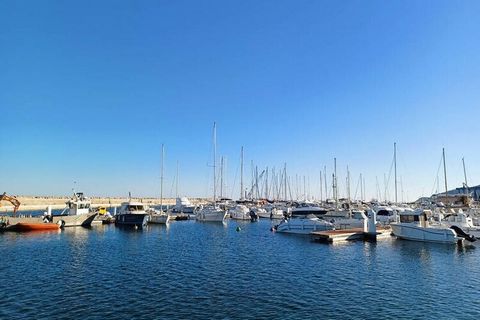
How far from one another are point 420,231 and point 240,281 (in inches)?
1165

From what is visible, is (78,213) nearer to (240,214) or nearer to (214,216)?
(214,216)

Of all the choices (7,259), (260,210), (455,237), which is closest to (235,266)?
(7,259)

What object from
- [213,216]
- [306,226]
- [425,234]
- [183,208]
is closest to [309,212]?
[306,226]

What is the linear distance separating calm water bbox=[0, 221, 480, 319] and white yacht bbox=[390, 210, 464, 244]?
2.97 metres

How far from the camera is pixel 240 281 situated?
2484 centimetres

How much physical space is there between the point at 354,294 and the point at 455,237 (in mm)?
26888

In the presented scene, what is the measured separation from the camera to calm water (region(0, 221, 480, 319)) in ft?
61.1

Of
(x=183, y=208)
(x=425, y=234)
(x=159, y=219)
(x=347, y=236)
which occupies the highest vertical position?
(x=183, y=208)

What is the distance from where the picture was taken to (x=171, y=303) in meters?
19.8

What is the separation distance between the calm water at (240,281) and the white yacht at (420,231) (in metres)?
2.97

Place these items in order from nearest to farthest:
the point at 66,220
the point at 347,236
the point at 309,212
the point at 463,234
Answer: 1. the point at 463,234
2. the point at 347,236
3. the point at 66,220
4. the point at 309,212

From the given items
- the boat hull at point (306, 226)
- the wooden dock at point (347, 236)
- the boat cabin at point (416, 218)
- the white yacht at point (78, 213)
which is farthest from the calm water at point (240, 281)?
the white yacht at point (78, 213)

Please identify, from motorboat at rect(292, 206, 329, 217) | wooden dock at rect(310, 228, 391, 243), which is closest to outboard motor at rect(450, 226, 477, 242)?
wooden dock at rect(310, 228, 391, 243)

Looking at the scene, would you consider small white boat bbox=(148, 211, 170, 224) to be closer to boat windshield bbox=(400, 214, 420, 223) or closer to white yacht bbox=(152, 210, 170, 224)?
white yacht bbox=(152, 210, 170, 224)
